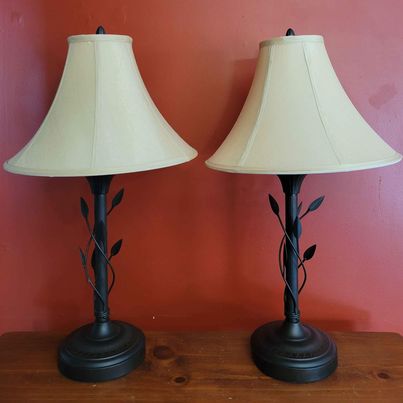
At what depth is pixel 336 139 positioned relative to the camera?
29.7 inches

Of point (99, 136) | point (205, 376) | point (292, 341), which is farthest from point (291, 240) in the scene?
point (99, 136)

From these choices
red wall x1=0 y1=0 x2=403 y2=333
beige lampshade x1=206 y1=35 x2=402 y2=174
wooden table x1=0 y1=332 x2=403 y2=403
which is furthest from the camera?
red wall x1=0 y1=0 x2=403 y2=333

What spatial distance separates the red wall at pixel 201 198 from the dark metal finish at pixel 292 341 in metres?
0.19

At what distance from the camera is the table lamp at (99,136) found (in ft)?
2.53

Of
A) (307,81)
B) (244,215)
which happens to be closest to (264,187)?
(244,215)

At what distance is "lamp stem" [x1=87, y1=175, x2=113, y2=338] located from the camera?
3.01 feet

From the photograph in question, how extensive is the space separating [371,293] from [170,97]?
0.68m

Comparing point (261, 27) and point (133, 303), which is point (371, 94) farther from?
point (133, 303)

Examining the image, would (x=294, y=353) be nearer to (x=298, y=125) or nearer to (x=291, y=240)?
(x=291, y=240)

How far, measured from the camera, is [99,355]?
2.97 ft

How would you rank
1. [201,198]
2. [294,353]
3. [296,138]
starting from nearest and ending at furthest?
[296,138] < [294,353] < [201,198]

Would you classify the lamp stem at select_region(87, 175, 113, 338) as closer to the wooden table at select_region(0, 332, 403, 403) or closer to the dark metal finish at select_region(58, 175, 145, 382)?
the dark metal finish at select_region(58, 175, 145, 382)

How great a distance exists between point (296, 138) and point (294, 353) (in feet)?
1.39

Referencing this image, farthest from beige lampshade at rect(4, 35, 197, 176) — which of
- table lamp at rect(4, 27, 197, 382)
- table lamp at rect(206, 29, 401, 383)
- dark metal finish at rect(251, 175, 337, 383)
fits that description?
dark metal finish at rect(251, 175, 337, 383)
